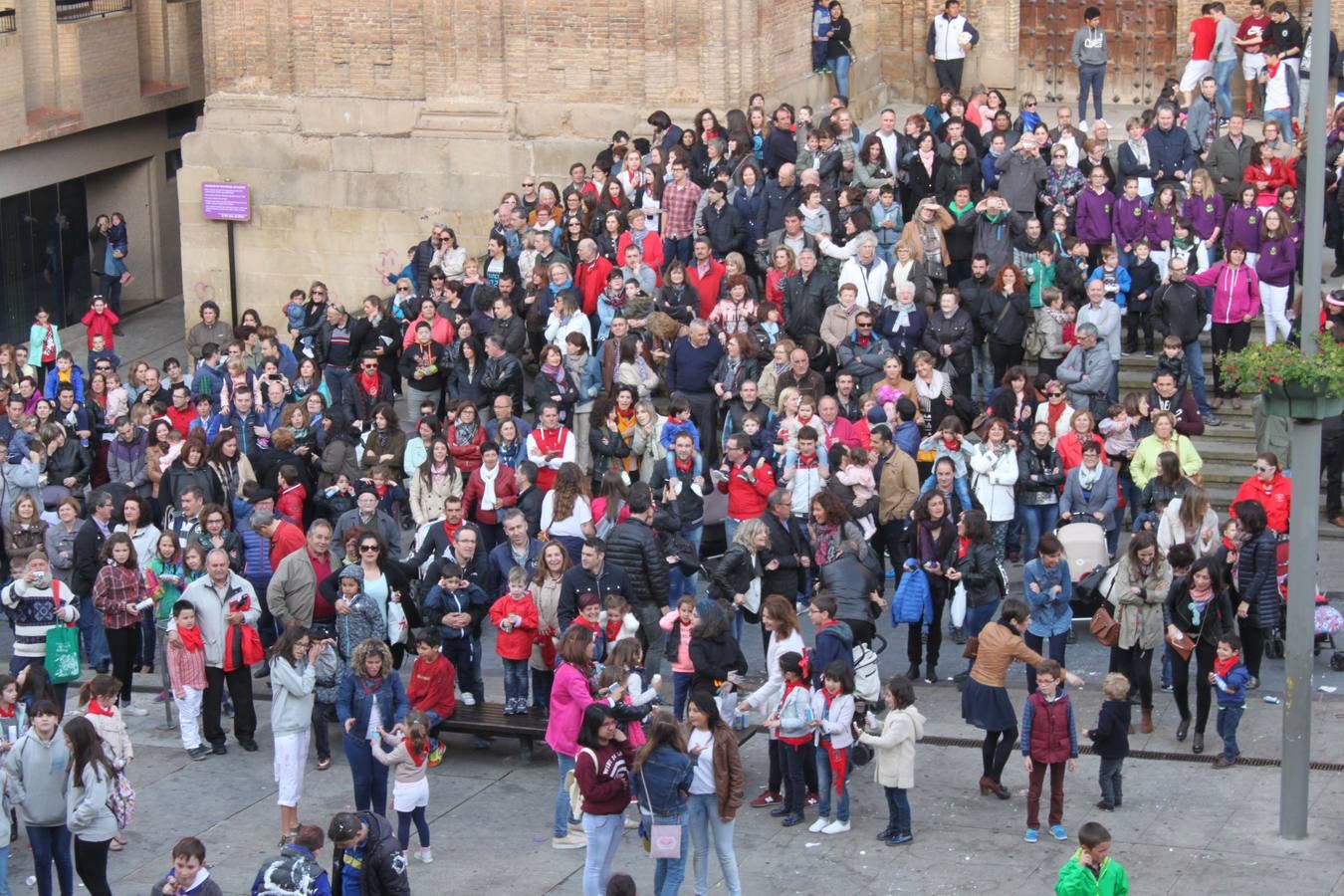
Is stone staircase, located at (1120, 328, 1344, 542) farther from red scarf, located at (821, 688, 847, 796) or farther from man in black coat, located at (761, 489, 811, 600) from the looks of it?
red scarf, located at (821, 688, 847, 796)

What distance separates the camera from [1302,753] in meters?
14.3

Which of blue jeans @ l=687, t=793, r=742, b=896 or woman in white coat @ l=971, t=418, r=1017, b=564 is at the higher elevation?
woman in white coat @ l=971, t=418, r=1017, b=564

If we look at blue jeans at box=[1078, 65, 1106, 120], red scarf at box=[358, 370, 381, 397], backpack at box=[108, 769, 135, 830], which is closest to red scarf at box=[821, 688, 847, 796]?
backpack at box=[108, 769, 135, 830]

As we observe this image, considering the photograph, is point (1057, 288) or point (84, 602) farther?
point (1057, 288)

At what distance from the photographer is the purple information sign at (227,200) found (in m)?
28.2

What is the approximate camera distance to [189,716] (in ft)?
55.1

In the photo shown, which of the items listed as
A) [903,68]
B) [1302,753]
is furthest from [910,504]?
[903,68]

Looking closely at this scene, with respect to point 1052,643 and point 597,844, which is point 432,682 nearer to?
point 597,844

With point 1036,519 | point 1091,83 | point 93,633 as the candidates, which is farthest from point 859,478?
point 1091,83

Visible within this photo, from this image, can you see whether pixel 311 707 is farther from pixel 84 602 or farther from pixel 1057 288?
pixel 1057 288

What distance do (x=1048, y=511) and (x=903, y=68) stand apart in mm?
12241

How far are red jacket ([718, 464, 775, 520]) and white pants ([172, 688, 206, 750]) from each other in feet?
14.8

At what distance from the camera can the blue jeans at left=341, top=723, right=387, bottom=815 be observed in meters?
14.7

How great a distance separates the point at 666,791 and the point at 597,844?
0.59m
